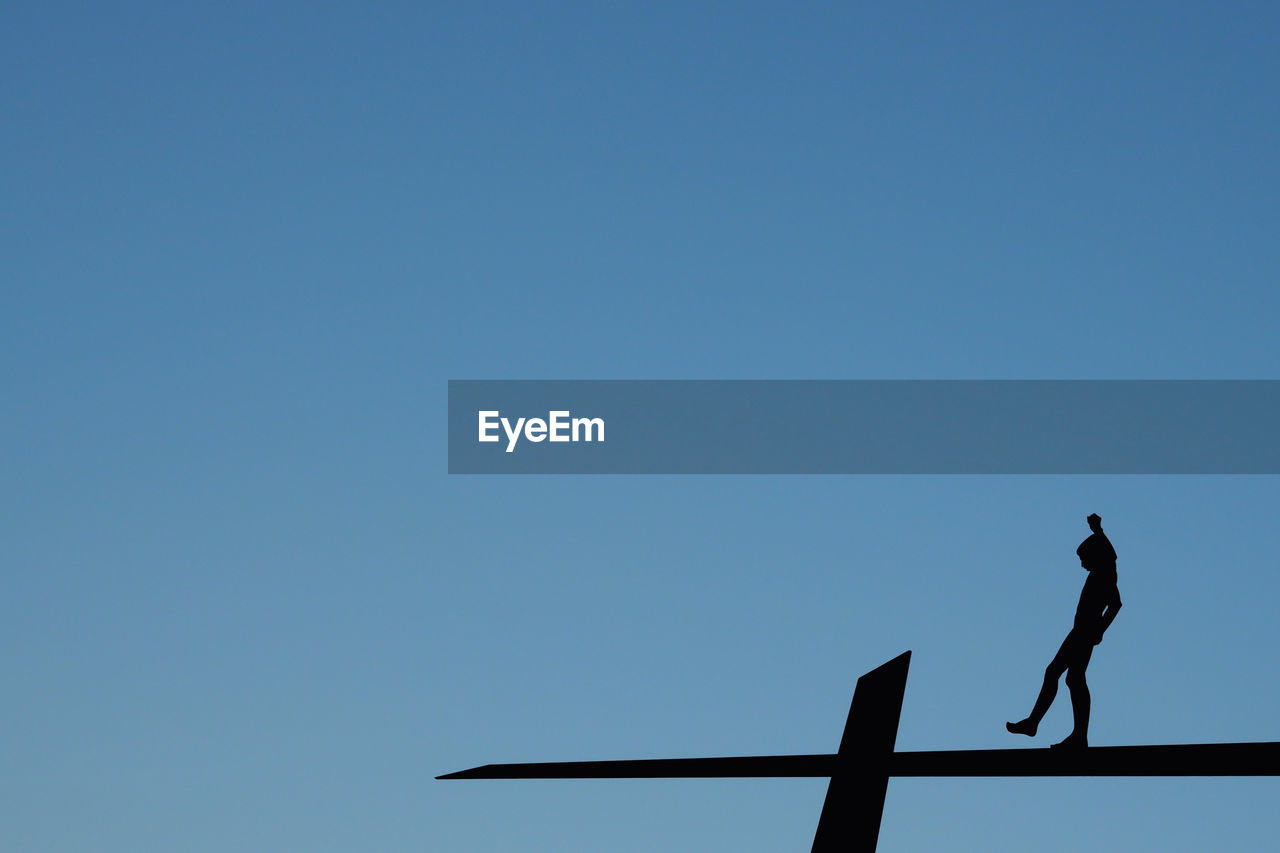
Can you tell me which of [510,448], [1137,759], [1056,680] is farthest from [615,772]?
[510,448]

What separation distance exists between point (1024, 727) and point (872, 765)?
4.44 metres

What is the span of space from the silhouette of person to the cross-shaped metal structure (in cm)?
335

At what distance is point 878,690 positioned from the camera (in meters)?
12.1

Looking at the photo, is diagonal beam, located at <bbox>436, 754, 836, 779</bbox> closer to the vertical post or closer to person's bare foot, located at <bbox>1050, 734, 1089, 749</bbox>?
the vertical post

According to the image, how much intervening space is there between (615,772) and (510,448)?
14153 mm

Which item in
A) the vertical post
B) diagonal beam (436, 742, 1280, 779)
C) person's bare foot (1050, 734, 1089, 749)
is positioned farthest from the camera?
person's bare foot (1050, 734, 1089, 749)

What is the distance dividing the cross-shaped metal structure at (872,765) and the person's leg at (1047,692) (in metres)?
3.37

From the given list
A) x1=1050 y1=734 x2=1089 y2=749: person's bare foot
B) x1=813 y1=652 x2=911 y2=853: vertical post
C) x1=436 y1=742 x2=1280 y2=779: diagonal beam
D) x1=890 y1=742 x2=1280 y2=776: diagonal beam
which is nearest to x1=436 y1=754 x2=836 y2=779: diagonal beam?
x1=436 y1=742 x2=1280 y2=779: diagonal beam

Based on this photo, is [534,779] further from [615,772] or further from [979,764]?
[979,764]

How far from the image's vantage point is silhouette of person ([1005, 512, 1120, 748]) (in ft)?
51.1

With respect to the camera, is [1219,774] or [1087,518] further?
[1087,518]

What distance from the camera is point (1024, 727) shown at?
1565 cm

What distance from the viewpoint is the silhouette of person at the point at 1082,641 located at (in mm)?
15562

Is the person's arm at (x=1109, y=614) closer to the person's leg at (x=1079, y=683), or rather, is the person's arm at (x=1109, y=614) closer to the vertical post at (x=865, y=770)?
the person's leg at (x=1079, y=683)
